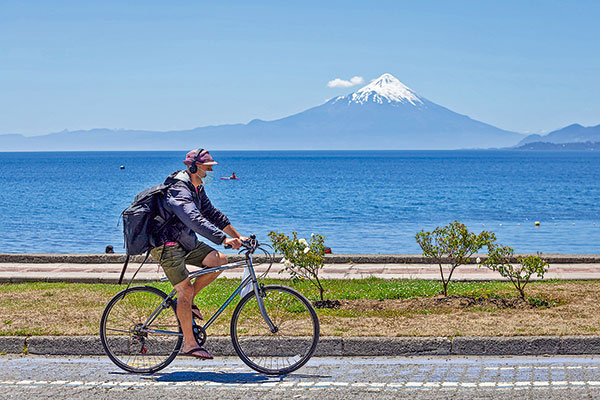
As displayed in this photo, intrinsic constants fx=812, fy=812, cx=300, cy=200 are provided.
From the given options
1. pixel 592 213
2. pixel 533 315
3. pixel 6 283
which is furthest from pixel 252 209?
pixel 533 315

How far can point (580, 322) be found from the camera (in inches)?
330

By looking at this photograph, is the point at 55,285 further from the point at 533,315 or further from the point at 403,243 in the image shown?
the point at 403,243

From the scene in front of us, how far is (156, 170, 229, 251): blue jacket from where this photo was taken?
21.5ft

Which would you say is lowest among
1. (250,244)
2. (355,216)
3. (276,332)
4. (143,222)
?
(355,216)

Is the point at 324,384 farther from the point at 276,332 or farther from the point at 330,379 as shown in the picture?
the point at 276,332

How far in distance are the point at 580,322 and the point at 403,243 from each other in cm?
2383

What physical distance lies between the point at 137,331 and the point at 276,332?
125 cm

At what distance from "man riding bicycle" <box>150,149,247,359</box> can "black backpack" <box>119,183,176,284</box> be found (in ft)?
0.19

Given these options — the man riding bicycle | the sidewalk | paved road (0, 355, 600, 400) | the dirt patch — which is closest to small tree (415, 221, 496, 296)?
the dirt patch

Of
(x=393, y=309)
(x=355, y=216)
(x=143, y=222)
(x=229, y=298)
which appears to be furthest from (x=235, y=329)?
(x=355, y=216)

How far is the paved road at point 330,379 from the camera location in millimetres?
6262

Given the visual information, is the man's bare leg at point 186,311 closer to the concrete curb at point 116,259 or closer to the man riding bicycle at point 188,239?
the man riding bicycle at point 188,239

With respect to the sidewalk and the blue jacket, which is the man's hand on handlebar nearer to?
the blue jacket

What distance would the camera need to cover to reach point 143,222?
22.0 ft
